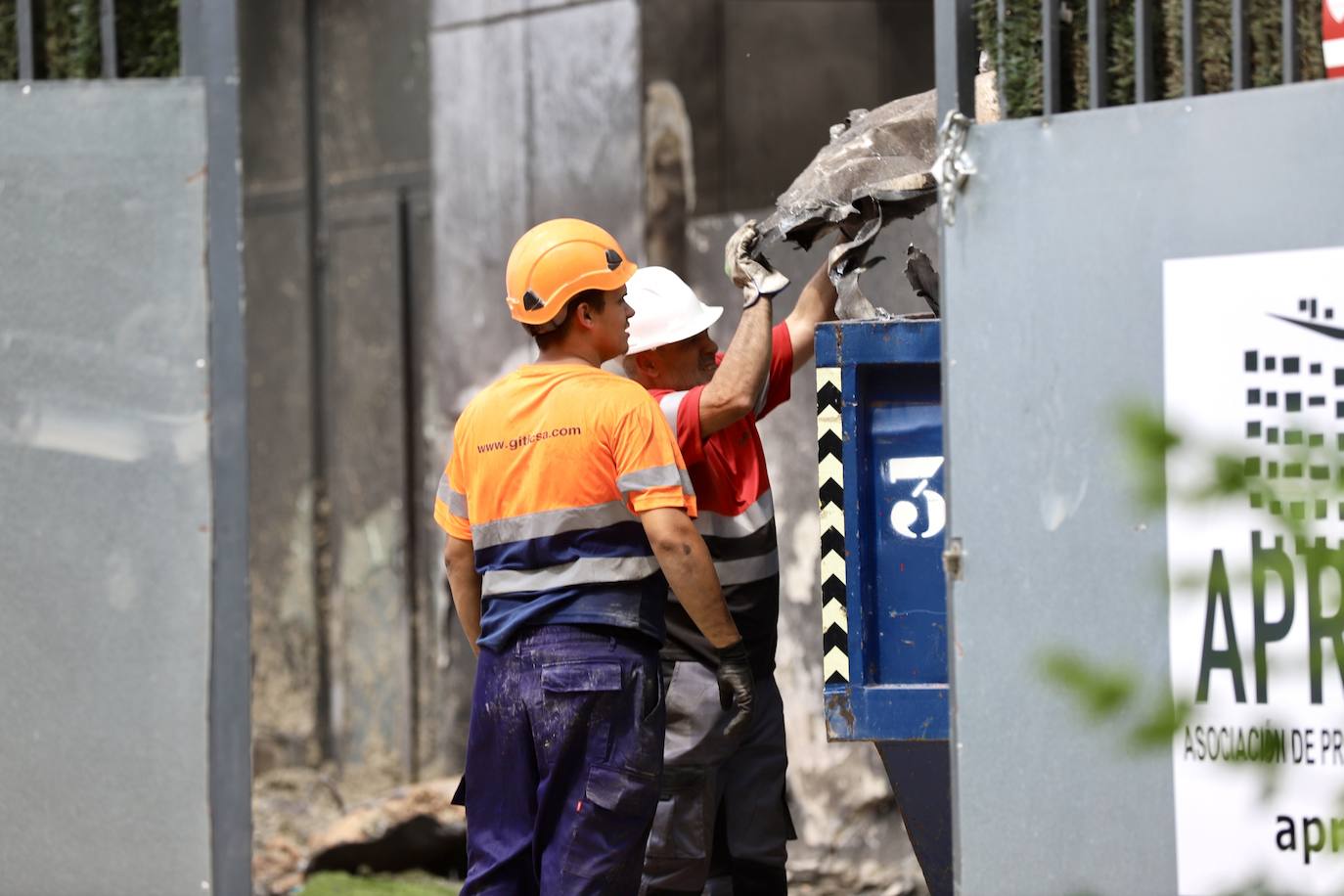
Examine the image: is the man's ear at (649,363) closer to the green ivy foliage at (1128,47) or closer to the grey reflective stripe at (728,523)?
the grey reflective stripe at (728,523)

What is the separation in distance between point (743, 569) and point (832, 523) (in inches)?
21.2

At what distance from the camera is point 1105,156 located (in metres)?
3.35

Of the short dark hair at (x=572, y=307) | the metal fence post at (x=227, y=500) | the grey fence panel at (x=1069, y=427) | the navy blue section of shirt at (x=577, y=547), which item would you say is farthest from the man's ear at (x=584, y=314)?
the metal fence post at (x=227, y=500)

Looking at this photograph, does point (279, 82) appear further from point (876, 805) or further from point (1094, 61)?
point (1094, 61)

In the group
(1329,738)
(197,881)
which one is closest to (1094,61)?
(1329,738)

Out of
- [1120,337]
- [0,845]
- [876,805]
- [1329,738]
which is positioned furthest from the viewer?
[876,805]

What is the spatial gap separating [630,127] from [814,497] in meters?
1.56

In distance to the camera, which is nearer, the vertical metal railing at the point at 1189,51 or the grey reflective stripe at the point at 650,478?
the vertical metal railing at the point at 1189,51

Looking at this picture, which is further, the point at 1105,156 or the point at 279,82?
the point at 279,82

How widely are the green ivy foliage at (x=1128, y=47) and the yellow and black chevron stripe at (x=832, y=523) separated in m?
0.68

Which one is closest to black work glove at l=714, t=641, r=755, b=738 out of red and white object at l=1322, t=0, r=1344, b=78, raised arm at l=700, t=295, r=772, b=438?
raised arm at l=700, t=295, r=772, b=438

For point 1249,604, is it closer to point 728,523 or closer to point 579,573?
point 579,573

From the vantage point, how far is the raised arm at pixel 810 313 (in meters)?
4.22

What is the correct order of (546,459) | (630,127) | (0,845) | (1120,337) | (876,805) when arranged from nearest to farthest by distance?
(1120,337) → (546,459) → (0,845) → (876,805) → (630,127)
